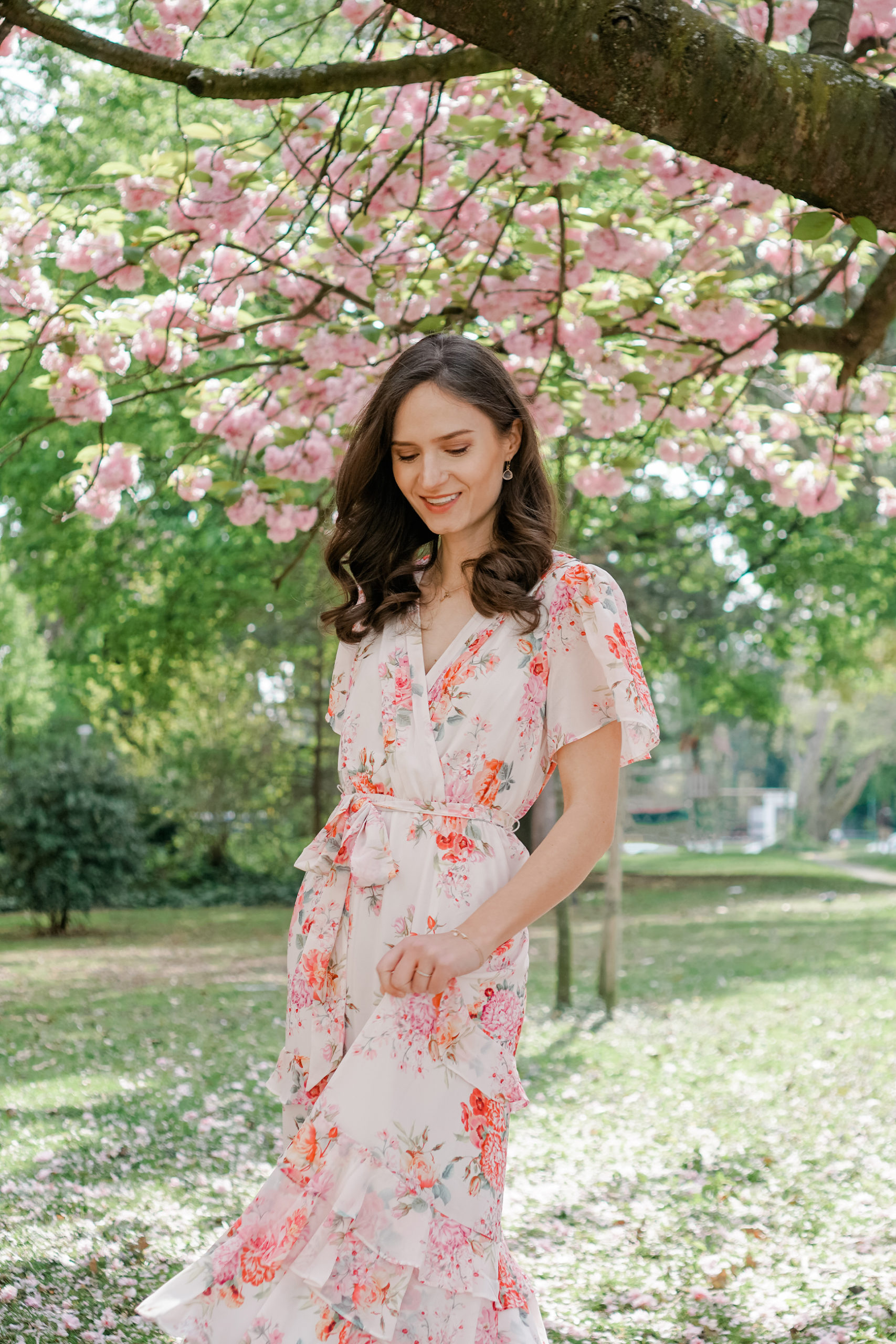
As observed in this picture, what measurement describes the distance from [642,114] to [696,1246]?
317cm

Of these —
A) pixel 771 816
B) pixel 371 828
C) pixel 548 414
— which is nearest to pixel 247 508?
pixel 548 414

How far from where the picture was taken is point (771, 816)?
44.5m

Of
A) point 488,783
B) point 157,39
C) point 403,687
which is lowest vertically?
point 488,783

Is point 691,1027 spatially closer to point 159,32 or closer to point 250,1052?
point 250,1052

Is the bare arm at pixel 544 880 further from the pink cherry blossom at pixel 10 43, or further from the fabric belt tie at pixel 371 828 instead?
the pink cherry blossom at pixel 10 43

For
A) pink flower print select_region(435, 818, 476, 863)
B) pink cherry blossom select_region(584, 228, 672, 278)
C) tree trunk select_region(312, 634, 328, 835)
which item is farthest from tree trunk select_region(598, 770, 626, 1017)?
tree trunk select_region(312, 634, 328, 835)

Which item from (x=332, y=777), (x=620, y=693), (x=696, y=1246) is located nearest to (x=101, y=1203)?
(x=696, y=1246)

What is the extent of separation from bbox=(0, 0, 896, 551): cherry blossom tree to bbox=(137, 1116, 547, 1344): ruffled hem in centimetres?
275

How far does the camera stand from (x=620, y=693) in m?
1.91

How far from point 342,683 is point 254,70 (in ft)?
4.76

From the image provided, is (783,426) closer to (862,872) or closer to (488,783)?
(488,783)

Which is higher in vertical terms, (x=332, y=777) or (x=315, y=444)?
(x=315, y=444)

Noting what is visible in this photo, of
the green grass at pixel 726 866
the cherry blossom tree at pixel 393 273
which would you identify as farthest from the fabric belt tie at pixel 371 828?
the green grass at pixel 726 866

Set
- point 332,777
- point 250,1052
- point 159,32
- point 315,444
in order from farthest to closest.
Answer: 1. point 332,777
2. point 250,1052
3. point 315,444
4. point 159,32
